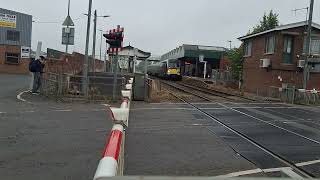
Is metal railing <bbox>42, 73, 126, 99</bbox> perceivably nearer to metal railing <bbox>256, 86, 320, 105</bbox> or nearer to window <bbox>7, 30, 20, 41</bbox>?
metal railing <bbox>256, 86, 320, 105</bbox>

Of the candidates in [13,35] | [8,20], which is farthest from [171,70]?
[8,20]

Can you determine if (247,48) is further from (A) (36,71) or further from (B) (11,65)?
(A) (36,71)

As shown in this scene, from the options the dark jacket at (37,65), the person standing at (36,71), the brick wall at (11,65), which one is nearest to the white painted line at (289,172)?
the person standing at (36,71)

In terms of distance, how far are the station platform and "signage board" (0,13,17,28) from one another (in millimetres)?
47570

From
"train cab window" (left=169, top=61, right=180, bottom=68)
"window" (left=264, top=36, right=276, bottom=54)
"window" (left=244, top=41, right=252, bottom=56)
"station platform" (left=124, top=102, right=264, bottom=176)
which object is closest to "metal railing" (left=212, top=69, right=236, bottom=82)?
"train cab window" (left=169, top=61, right=180, bottom=68)

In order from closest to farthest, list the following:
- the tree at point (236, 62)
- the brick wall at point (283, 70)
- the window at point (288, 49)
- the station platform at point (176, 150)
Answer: the station platform at point (176, 150)
the brick wall at point (283, 70)
the window at point (288, 49)
the tree at point (236, 62)

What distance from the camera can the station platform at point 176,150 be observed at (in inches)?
A: 346

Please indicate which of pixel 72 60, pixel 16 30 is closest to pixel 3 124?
pixel 72 60

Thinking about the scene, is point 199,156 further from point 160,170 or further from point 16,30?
point 16,30

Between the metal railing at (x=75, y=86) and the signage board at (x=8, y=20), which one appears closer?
the metal railing at (x=75, y=86)

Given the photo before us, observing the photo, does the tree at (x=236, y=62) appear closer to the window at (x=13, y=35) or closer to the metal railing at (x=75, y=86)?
the window at (x=13, y=35)

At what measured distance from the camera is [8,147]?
10.3 metres

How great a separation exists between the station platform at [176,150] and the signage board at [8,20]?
156ft

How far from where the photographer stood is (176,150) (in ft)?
34.9
